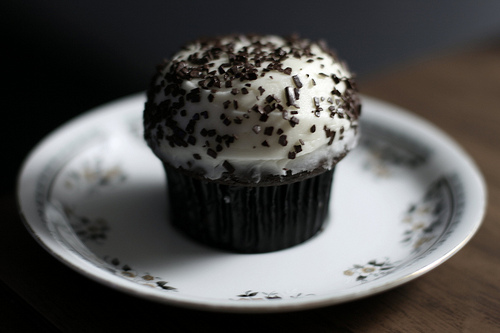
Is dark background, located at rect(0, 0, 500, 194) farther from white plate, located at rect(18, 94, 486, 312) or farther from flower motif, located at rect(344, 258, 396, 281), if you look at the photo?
flower motif, located at rect(344, 258, 396, 281)

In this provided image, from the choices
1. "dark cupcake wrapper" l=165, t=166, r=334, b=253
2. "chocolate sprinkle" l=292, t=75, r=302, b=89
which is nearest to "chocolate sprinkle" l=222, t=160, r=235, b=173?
"dark cupcake wrapper" l=165, t=166, r=334, b=253

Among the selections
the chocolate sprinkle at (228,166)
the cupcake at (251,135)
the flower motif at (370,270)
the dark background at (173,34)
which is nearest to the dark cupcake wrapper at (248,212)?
the cupcake at (251,135)

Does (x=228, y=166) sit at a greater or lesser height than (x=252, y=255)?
greater

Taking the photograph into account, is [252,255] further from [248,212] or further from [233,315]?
[233,315]

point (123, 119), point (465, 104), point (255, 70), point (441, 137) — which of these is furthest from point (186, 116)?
point (465, 104)

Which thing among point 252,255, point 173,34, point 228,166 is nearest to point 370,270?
point 252,255

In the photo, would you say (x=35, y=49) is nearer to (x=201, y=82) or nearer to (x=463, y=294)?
(x=201, y=82)

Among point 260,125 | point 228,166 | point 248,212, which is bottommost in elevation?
point 248,212
